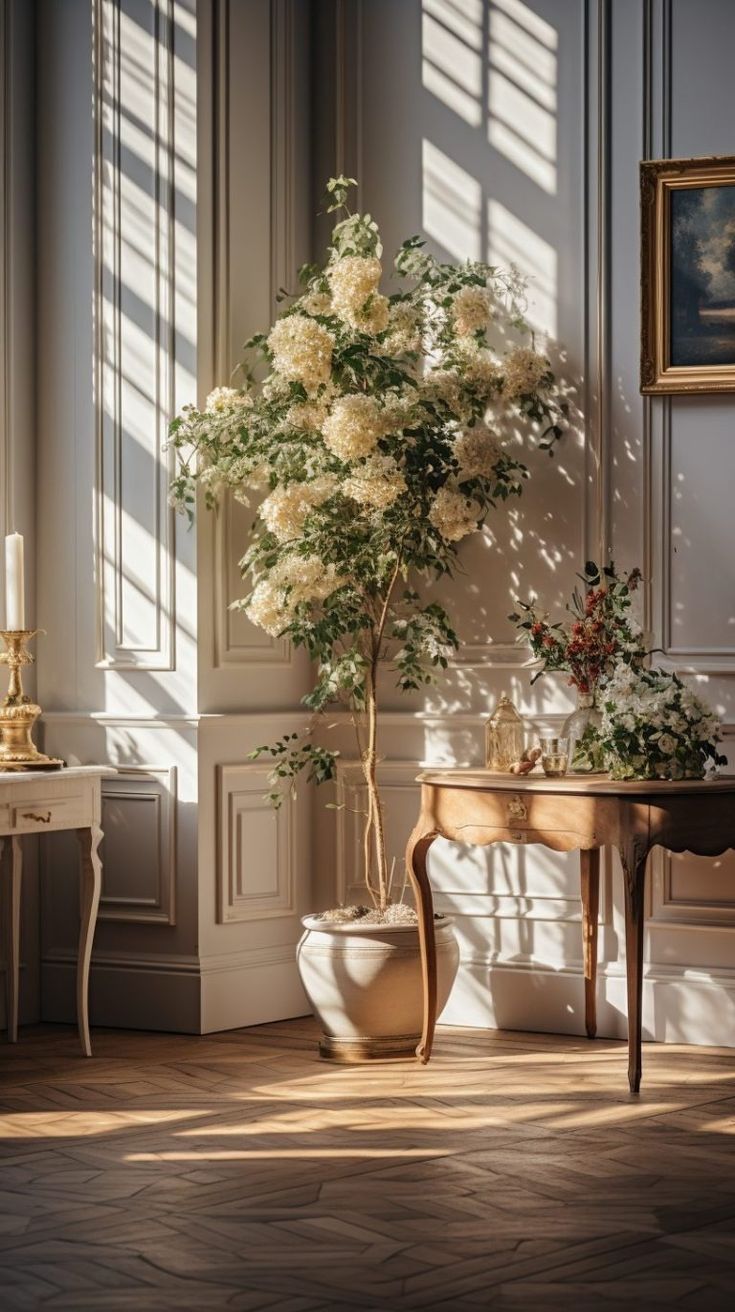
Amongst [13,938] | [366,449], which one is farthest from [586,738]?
[13,938]

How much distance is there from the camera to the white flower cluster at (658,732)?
457cm

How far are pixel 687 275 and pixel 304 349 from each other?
1.18 metres

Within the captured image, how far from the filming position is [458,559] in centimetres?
553

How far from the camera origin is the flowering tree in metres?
4.93

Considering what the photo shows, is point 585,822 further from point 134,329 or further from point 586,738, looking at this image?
point 134,329

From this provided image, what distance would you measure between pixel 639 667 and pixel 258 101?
2223 mm

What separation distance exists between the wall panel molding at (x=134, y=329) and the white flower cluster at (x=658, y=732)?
1.47m

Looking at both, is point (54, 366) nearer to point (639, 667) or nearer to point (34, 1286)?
point (639, 667)

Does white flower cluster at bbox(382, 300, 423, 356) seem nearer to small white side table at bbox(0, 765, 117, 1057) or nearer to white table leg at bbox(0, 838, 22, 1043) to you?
small white side table at bbox(0, 765, 117, 1057)

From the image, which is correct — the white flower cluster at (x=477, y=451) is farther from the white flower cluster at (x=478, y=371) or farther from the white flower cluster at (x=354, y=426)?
the white flower cluster at (x=354, y=426)

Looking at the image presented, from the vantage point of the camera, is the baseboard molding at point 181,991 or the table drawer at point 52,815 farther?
the baseboard molding at point 181,991

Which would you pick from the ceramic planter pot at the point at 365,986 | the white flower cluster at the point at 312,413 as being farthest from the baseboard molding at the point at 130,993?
the white flower cluster at the point at 312,413

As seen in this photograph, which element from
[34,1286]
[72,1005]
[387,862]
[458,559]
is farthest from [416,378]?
[34,1286]

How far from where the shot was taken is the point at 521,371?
17.1ft
